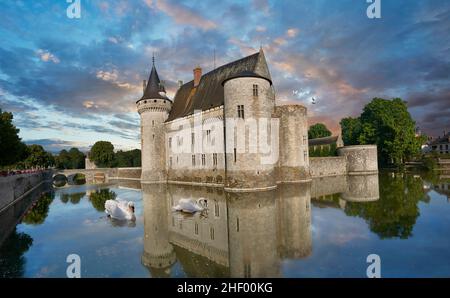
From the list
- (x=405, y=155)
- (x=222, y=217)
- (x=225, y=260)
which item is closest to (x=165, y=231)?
(x=222, y=217)

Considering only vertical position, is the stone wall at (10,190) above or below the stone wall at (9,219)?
above

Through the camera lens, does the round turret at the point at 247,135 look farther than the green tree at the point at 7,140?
No

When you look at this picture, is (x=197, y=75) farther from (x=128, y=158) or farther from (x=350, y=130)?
(x=128, y=158)

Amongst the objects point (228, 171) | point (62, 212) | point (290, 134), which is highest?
point (290, 134)

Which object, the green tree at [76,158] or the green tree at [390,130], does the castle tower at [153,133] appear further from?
the green tree at [76,158]

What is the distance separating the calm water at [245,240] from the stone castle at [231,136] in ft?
17.2

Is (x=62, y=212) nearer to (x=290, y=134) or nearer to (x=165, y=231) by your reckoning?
(x=165, y=231)

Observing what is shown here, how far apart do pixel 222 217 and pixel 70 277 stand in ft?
20.3

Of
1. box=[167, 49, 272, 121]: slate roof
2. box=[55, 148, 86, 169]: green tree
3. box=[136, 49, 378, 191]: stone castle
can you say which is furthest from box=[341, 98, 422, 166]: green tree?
box=[55, 148, 86, 169]: green tree

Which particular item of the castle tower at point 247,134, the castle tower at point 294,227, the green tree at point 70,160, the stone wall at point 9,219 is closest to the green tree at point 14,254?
the stone wall at point 9,219

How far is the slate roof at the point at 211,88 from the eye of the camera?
2356 centimetres

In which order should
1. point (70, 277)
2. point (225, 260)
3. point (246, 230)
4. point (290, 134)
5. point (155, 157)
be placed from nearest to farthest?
point (70, 277), point (225, 260), point (246, 230), point (290, 134), point (155, 157)

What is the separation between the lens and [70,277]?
607 cm

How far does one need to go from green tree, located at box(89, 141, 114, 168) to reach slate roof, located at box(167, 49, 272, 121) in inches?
1437
